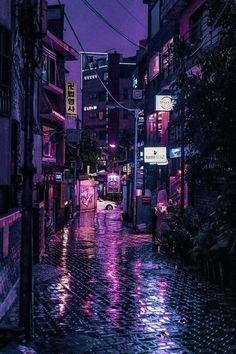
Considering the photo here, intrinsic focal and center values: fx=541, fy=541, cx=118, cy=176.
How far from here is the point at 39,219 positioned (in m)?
16.3

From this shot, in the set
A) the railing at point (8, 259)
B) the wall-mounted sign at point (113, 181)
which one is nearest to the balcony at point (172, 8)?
the railing at point (8, 259)

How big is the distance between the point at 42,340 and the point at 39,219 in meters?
8.52

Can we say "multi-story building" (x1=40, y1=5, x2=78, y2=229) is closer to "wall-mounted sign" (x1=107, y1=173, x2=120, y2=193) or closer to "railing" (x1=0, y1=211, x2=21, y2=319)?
"railing" (x1=0, y1=211, x2=21, y2=319)

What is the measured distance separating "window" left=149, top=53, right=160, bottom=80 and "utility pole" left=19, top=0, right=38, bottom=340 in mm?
29052

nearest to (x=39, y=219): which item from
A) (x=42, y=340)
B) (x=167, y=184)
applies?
(x=42, y=340)

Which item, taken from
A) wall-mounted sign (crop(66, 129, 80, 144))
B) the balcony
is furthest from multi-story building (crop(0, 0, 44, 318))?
wall-mounted sign (crop(66, 129, 80, 144))

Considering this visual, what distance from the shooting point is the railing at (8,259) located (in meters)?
9.38

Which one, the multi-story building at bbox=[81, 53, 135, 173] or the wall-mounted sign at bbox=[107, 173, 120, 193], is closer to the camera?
the wall-mounted sign at bbox=[107, 173, 120, 193]

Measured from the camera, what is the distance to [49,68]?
1292 inches

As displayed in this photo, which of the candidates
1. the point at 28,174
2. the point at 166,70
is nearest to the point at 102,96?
the point at 166,70

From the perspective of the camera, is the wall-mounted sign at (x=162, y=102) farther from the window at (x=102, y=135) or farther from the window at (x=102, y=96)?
the window at (x=102, y=96)

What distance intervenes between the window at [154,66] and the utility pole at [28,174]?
29052mm

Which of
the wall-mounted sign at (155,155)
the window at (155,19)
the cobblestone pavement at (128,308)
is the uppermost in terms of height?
the window at (155,19)

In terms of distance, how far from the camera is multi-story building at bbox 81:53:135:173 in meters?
86.0
